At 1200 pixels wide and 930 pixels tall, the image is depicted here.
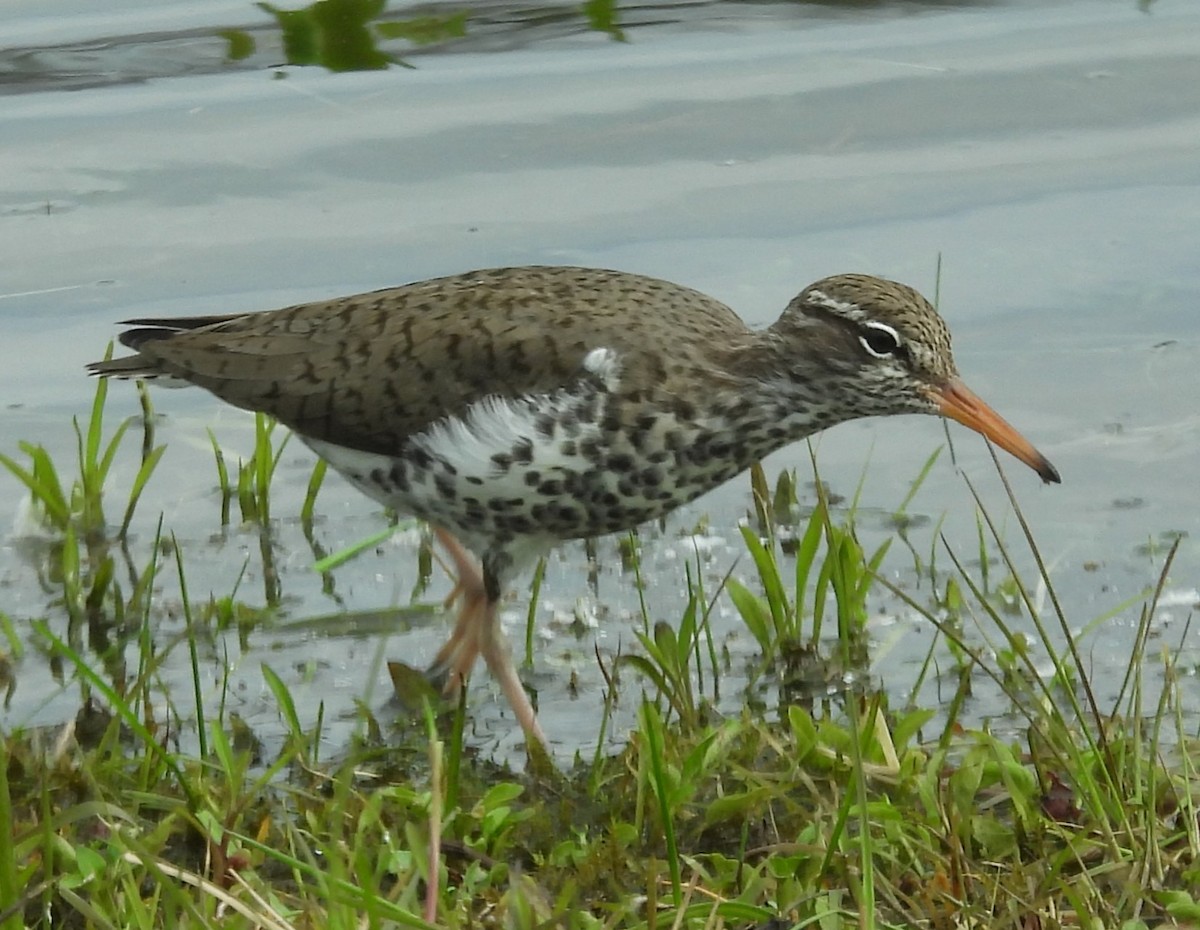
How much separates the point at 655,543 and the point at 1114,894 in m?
2.75

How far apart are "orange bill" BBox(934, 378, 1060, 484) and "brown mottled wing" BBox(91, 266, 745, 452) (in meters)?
0.68

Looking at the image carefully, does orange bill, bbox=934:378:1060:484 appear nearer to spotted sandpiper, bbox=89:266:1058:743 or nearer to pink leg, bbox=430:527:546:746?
spotted sandpiper, bbox=89:266:1058:743

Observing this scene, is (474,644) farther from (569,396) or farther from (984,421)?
(984,421)

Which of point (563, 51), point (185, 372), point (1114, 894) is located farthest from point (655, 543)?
point (563, 51)

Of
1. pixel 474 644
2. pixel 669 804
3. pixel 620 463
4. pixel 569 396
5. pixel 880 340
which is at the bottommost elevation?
pixel 474 644

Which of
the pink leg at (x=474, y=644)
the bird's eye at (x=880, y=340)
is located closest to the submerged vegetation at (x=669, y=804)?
the pink leg at (x=474, y=644)

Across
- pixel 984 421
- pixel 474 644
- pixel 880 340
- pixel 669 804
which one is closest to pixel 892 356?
pixel 880 340

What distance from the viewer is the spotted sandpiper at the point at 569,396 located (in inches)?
224

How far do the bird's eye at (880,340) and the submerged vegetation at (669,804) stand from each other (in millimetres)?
525

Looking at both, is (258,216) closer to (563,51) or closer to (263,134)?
(263,134)

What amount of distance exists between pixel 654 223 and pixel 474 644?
3.54 meters

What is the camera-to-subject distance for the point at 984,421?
566 cm

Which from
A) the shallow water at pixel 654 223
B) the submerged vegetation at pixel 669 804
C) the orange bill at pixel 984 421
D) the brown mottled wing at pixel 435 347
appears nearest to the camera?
the submerged vegetation at pixel 669 804

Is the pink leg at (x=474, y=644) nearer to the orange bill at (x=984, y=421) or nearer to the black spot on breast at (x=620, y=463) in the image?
the black spot on breast at (x=620, y=463)
